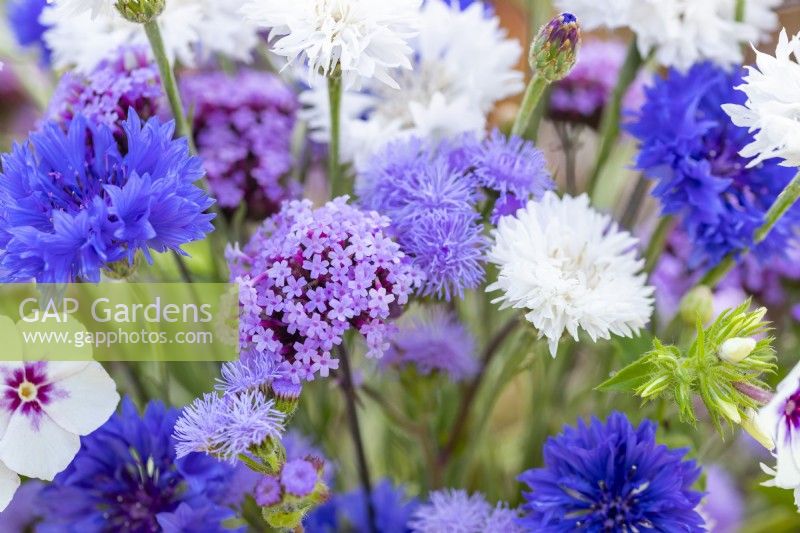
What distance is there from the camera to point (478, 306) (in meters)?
0.56

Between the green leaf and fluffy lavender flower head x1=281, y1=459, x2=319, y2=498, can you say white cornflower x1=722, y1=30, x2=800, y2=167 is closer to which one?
the green leaf

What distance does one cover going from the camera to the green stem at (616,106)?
49 centimetres

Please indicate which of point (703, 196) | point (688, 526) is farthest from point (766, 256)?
point (688, 526)

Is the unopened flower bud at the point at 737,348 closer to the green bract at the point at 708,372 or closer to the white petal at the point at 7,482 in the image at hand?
the green bract at the point at 708,372

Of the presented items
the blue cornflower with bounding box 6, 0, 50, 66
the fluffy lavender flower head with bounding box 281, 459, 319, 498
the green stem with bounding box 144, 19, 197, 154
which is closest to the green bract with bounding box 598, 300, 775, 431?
the fluffy lavender flower head with bounding box 281, 459, 319, 498

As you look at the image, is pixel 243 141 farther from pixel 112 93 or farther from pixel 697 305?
pixel 697 305

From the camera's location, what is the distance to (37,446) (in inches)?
13.6

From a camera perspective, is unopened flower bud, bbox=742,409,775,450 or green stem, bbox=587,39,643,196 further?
green stem, bbox=587,39,643,196

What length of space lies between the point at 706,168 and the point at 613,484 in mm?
164

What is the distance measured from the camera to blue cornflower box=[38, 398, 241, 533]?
0.39 metres

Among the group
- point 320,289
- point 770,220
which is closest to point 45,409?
point 320,289

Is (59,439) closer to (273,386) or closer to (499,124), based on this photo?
(273,386)

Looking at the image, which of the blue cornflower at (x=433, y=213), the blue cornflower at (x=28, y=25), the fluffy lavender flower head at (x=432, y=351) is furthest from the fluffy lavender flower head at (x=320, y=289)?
the blue cornflower at (x=28, y=25)

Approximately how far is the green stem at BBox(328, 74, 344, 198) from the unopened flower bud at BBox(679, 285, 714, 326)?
19cm
